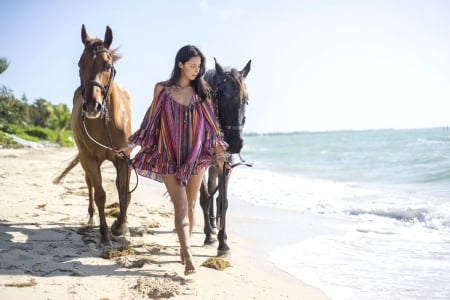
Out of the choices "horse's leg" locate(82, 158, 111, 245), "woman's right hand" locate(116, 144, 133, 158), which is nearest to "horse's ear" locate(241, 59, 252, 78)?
"woman's right hand" locate(116, 144, 133, 158)

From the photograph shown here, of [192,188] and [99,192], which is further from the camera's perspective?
[99,192]

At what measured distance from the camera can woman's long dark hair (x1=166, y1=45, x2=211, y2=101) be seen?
11.8 feet

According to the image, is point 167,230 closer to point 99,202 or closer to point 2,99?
point 99,202

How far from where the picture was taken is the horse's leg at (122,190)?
4922 millimetres

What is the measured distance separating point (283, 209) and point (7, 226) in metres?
5.45

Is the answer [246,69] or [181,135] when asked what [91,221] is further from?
[246,69]

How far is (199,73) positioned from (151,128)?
654 mm

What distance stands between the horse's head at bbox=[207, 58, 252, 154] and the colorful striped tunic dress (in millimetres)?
654

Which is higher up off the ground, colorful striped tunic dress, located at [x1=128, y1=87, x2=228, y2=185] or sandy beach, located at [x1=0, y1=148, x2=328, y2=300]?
colorful striped tunic dress, located at [x1=128, y1=87, x2=228, y2=185]

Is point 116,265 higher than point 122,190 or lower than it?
lower

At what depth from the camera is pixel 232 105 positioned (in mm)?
4473

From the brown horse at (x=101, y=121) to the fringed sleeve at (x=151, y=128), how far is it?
1.59 feet

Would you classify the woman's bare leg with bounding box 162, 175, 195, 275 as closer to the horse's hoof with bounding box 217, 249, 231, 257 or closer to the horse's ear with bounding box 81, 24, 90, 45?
the horse's hoof with bounding box 217, 249, 231, 257

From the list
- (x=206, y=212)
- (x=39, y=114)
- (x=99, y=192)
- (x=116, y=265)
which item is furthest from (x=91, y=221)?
(x=39, y=114)
